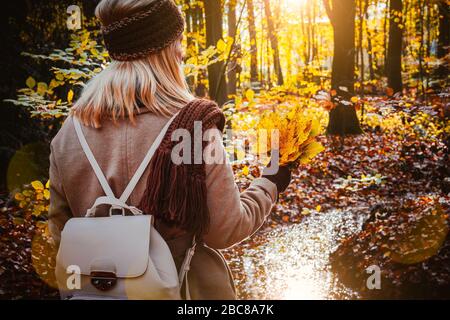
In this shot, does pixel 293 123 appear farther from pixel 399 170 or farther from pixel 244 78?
pixel 244 78

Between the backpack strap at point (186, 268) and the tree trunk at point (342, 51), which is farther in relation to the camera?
the tree trunk at point (342, 51)

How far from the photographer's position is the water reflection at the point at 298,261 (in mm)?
4945

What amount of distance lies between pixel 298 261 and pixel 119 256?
4.47 metres

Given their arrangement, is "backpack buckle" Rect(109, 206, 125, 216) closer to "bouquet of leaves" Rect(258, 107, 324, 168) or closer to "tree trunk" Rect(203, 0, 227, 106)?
"bouquet of leaves" Rect(258, 107, 324, 168)

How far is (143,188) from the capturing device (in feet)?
5.62

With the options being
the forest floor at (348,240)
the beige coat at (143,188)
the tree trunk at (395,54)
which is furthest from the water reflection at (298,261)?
the tree trunk at (395,54)

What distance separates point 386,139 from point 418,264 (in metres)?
6.53

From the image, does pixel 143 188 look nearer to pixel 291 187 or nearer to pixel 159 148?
pixel 159 148

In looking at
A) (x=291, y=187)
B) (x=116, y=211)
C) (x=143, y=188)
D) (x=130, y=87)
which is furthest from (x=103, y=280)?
(x=291, y=187)

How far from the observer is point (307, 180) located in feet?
27.9

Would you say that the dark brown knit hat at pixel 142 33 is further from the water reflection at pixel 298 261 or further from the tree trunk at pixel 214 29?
the tree trunk at pixel 214 29

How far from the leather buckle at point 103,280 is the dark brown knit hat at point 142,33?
2.73 feet

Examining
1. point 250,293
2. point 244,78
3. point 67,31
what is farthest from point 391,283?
point 244,78

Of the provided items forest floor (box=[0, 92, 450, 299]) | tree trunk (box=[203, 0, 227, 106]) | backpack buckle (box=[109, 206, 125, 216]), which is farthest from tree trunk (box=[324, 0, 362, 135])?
backpack buckle (box=[109, 206, 125, 216])
